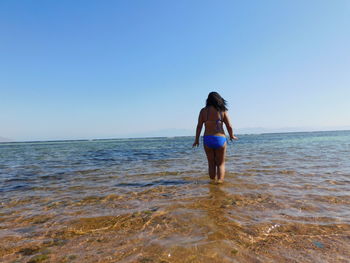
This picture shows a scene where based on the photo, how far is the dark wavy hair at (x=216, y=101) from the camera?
20.5 feet

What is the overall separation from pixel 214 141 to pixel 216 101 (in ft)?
3.95

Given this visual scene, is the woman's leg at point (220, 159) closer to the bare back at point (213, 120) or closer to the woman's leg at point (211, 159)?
the woman's leg at point (211, 159)

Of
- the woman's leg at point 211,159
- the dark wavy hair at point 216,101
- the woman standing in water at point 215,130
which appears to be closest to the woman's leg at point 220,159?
the woman standing in water at point 215,130

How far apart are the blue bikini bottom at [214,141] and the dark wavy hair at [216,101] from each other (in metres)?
0.86

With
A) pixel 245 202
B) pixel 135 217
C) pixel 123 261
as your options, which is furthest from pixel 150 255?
pixel 245 202

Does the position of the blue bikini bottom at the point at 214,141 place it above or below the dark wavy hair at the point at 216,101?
below

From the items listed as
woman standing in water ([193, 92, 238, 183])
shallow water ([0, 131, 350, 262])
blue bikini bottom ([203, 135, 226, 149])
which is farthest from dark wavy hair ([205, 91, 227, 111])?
shallow water ([0, 131, 350, 262])

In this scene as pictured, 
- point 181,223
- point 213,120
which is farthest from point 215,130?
point 181,223

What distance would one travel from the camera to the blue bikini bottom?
6121mm

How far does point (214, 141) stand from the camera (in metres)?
6.14

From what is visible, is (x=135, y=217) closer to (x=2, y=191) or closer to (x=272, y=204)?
(x=272, y=204)

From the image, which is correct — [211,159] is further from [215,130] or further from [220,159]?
[215,130]

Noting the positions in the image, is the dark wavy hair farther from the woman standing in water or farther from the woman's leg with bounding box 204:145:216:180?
the woman's leg with bounding box 204:145:216:180

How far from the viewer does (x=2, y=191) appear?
598 centimetres
